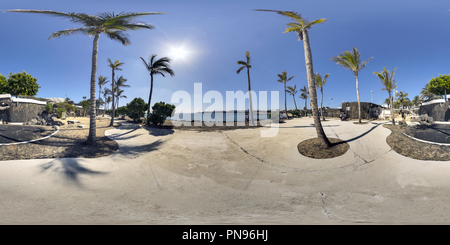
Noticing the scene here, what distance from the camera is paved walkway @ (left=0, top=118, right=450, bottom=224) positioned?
317 cm

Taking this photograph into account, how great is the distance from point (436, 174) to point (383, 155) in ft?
4.82

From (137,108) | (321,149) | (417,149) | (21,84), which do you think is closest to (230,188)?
(321,149)

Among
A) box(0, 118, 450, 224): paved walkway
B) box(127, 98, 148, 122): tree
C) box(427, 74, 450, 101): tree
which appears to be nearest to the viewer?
box(0, 118, 450, 224): paved walkway

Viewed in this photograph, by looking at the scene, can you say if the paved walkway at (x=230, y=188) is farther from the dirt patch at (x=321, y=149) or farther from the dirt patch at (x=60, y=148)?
the dirt patch at (x=60, y=148)

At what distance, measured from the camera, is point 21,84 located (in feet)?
75.5

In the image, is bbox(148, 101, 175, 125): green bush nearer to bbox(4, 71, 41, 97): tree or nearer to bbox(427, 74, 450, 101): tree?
bbox(427, 74, 450, 101): tree

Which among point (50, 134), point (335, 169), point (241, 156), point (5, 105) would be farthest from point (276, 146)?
point (5, 105)

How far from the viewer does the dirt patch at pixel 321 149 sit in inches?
256

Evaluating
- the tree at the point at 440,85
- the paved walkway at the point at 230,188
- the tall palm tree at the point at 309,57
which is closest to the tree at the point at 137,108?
the paved walkway at the point at 230,188

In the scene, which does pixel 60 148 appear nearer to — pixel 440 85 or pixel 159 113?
pixel 159 113

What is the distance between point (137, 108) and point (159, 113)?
4765 mm

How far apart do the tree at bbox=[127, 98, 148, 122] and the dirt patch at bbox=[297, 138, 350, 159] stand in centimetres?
1667

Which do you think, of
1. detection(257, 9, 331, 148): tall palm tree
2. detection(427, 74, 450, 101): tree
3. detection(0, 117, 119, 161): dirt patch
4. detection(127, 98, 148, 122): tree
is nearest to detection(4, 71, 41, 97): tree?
detection(127, 98, 148, 122): tree

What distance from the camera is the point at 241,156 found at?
23.1 ft
